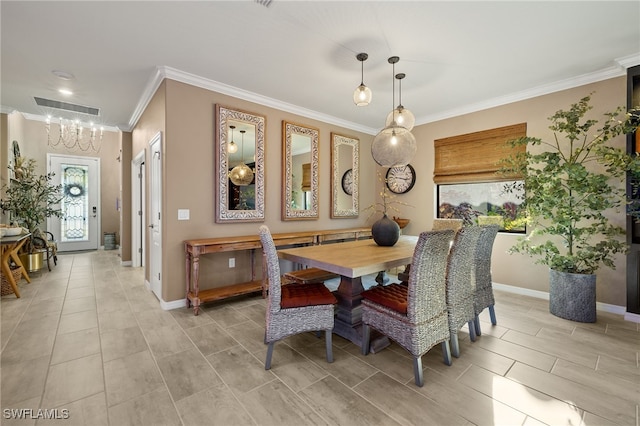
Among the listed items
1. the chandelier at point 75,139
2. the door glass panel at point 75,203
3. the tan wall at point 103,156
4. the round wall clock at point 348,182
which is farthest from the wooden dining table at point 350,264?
the door glass panel at point 75,203

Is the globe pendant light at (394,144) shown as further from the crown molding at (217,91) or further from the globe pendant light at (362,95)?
the crown molding at (217,91)

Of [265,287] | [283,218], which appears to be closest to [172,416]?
[265,287]

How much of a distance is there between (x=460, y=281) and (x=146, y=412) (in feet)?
7.57

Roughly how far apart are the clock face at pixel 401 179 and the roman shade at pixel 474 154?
467 millimetres

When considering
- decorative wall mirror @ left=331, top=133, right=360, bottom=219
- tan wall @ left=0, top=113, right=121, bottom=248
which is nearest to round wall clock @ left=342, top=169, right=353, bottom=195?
decorative wall mirror @ left=331, top=133, right=360, bottom=219

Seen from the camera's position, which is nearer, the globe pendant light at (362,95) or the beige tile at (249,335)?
the beige tile at (249,335)

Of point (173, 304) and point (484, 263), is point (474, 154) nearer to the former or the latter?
point (484, 263)

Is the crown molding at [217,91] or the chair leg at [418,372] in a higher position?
the crown molding at [217,91]

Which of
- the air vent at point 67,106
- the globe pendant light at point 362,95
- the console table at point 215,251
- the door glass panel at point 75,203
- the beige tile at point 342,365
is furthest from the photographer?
the door glass panel at point 75,203

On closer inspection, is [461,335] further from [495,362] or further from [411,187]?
[411,187]

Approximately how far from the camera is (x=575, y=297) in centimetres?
289

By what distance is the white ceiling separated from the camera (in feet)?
7.32

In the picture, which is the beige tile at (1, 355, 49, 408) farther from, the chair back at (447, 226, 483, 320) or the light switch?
the chair back at (447, 226, 483, 320)

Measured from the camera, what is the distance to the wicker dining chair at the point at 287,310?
199 cm
